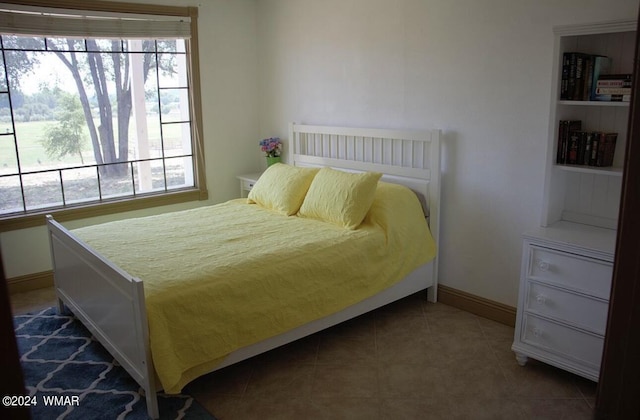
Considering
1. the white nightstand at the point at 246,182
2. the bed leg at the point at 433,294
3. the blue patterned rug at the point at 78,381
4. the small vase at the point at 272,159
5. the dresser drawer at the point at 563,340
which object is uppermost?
the small vase at the point at 272,159

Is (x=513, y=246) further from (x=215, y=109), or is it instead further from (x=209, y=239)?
(x=215, y=109)

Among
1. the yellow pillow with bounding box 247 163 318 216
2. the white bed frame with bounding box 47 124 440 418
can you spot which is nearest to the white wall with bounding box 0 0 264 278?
the white bed frame with bounding box 47 124 440 418

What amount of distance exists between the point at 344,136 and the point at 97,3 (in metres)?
2.10

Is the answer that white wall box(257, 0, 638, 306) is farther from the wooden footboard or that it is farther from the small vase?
the wooden footboard

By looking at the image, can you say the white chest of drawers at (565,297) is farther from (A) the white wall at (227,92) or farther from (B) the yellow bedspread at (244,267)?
(A) the white wall at (227,92)

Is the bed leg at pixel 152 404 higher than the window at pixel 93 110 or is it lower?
lower

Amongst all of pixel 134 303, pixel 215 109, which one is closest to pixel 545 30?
pixel 134 303

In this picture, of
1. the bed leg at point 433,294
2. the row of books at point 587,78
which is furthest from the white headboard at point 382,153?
the row of books at point 587,78

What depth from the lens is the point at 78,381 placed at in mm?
2793

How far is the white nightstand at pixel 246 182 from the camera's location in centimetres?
482

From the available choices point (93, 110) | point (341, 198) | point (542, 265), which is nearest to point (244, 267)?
point (341, 198)

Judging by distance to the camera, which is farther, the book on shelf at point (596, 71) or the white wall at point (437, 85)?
the white wall at point (437, 85)

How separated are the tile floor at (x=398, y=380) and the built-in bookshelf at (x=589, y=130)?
84cm

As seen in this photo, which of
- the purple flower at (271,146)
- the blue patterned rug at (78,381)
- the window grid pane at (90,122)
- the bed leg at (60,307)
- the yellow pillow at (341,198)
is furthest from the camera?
the purple flower at (271,146)
